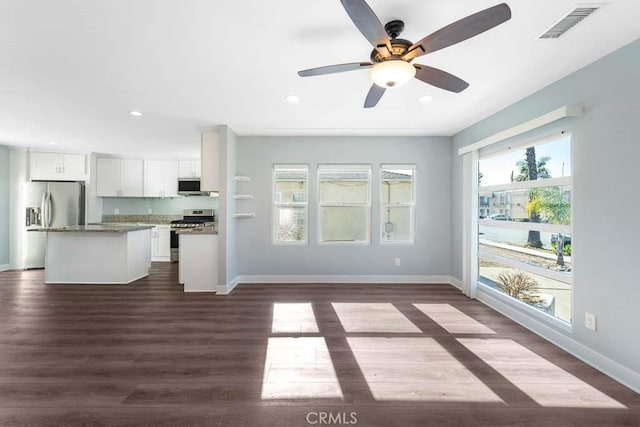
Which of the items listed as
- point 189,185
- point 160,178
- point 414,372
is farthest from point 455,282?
point 160,178

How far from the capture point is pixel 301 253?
16.0 feet

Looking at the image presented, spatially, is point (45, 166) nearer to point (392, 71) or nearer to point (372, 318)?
point (372, 318)

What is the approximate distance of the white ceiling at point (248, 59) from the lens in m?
1.81

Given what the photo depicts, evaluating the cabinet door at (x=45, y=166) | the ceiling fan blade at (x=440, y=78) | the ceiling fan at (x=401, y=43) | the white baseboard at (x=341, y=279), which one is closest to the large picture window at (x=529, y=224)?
the white baseboard at (x=341, y=279)

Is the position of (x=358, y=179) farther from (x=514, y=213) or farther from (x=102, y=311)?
(x=102, y=311)

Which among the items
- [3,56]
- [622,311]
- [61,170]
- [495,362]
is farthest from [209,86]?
[61,170]

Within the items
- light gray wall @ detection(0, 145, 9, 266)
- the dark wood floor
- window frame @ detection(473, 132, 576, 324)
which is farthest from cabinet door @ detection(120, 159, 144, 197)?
window frame @ detection(473, 132, 576, 324)

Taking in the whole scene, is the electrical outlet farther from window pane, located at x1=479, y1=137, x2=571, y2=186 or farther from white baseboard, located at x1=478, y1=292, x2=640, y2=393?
window pane, located at x1=479, y1=137, x2=571, y2=186

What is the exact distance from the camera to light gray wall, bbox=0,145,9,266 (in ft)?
18.1

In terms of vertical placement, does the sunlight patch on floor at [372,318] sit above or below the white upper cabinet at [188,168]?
below

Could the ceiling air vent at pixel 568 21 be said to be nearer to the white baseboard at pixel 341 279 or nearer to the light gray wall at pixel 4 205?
the white baseboard at pixel 341 279

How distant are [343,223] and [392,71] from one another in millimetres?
3318

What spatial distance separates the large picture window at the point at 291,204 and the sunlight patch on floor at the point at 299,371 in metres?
2.36

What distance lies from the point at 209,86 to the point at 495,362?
143 inches
